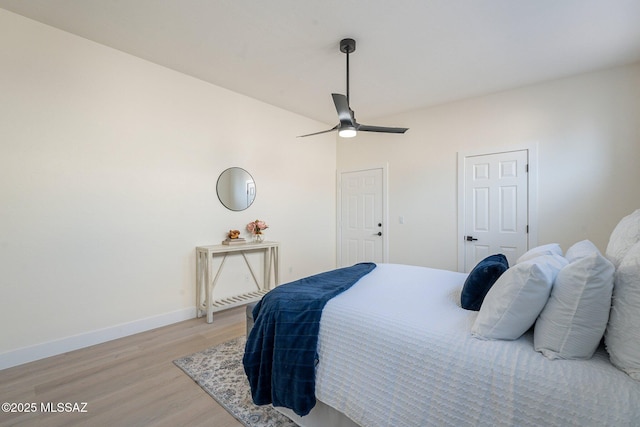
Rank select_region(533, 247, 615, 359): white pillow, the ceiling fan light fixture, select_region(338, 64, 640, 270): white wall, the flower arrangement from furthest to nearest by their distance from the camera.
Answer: the flower arrangement < select_region(338, 64, 640, 270): white wall < the ceiling fan light fixture < select_region(533, 247, 615, 359): white pillow

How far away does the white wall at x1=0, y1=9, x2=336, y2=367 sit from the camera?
7.87 ft

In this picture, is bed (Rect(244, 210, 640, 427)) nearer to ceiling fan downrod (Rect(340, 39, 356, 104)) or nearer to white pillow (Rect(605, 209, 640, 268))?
white pillow (Rect(605, 209, 640, 268))

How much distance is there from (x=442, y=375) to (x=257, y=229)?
123 inches

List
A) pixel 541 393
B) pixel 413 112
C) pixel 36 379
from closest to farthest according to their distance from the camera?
pixel 541 393
pixel 36 379
pixel 413 112

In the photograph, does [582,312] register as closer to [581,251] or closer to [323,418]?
[581,251]

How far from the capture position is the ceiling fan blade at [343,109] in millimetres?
2379

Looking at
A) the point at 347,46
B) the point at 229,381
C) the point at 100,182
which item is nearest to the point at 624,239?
the point at 347,46

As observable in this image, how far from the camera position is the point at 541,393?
3.34 ft

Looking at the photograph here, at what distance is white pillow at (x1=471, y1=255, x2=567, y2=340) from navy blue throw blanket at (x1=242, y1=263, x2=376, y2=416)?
83 cm

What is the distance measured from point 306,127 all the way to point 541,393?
14.7ft

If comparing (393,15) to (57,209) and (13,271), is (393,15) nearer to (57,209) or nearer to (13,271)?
(57,209)

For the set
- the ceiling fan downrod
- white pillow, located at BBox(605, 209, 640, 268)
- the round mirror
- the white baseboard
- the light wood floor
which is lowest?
the light wood floor

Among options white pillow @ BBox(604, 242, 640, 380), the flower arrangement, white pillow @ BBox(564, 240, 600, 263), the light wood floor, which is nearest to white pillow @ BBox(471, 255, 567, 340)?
white pillow @ BBox(604, 242, 640, 380)

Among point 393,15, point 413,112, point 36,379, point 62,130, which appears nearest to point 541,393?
point 393,15
